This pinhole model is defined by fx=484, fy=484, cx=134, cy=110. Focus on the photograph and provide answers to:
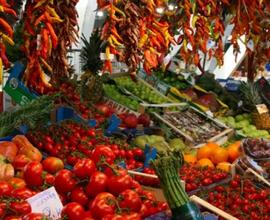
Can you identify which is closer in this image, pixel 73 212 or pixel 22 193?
pixel 73 212

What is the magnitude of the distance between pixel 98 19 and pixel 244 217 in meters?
10.6

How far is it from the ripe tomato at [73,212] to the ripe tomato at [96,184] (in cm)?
16

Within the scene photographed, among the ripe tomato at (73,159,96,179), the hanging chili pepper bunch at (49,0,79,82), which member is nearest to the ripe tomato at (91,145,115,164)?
the ripe tomato at (73,159,96,179)

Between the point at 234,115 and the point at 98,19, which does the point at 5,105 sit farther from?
the point at 98,19

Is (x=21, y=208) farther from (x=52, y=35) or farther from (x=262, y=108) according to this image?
(x=262, y=108)

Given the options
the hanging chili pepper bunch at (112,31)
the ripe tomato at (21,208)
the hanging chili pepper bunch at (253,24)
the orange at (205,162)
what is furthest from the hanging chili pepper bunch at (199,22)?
the ripe tomato at (21,208)

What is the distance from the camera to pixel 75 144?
4039 mm

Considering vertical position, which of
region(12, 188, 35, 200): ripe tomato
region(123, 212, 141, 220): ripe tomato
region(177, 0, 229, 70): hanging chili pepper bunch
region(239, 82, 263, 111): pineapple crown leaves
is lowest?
region(12, 188, 35, 200): ripe tomato

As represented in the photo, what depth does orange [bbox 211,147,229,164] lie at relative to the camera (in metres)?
4.73

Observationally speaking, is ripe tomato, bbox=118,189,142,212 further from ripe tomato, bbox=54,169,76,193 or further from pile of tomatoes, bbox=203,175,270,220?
pile of tomatoes, bbox=203,175,270,220

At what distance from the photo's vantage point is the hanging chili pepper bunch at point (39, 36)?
383 centimetres

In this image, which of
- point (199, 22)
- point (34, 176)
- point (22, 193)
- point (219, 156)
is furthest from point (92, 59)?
point (22, 193)

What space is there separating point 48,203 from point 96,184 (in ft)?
0.87

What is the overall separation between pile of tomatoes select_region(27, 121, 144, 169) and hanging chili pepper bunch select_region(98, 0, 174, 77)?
2.32 feet
